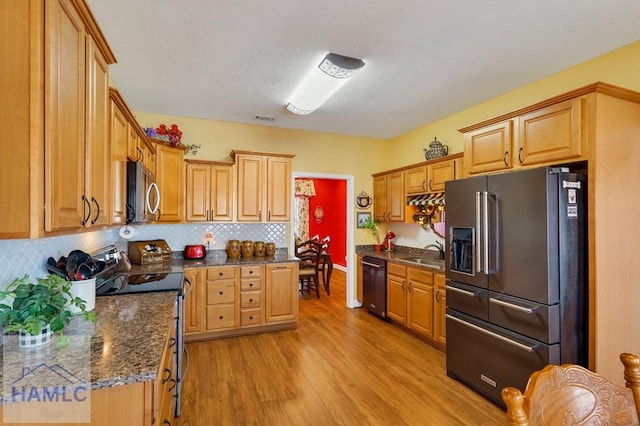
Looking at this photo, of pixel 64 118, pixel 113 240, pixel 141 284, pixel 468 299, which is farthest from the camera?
pixel 113 240

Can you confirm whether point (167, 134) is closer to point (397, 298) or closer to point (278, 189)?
point (278, 189)

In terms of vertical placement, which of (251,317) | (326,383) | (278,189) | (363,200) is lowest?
(326,383)

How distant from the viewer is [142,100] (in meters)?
3.47

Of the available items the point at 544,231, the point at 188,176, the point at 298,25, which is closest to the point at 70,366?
the point at 298,25

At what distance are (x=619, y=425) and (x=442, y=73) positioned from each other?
2.66 m

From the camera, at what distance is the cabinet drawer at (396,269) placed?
3838 mm

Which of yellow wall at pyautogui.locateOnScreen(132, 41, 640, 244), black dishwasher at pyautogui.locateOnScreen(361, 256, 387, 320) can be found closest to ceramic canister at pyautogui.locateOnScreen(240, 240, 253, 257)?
yellow wall at pyautogui.locateOnScreen(132, 41, 640, 244)

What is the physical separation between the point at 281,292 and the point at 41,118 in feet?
10.4

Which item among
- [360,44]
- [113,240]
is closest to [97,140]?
[360,44]

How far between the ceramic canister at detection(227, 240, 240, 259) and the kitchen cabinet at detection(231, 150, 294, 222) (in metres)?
0.34

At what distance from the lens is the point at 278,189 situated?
4.14m

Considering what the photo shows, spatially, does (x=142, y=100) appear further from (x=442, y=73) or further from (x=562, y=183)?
(x=562, y=183)

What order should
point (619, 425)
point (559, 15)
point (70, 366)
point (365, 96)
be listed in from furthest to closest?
point (365, 96)
point (559, 15)
point (70, 366)
point (619, 425)

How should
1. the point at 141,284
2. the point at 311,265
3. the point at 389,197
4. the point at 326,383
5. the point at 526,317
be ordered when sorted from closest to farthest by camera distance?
the point at 526,317, the point at 141,284, the point at 326,383, the point at 389,197, the point at 311,265
